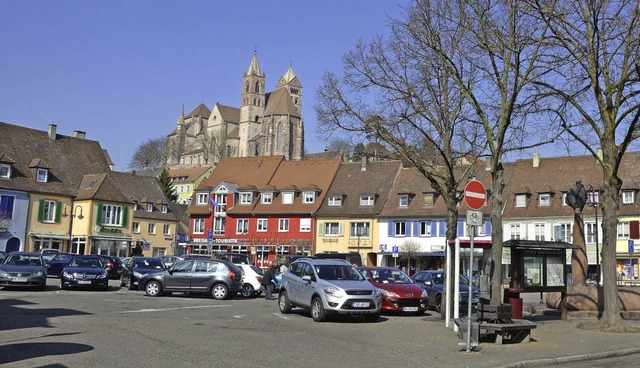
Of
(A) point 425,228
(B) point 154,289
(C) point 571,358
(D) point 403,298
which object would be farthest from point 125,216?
(C) point 571,358

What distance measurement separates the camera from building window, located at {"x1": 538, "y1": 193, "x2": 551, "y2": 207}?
57750mm

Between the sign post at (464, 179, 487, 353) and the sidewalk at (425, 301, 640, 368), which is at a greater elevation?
the sign post at (464, 179, 487, 353)

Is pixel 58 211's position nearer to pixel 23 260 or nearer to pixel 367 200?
pixel 367 200

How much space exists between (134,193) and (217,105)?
4897 inches

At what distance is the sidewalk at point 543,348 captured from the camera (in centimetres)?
1277

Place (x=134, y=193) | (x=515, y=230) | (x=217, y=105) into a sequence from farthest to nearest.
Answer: (x=217, y=105) → (x=134, y=193) → (x=515, y=230)

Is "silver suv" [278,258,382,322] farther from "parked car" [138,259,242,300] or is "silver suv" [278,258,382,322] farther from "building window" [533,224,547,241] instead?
"building window" [533,224,547,241]

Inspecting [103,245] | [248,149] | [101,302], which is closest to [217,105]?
[248,149]

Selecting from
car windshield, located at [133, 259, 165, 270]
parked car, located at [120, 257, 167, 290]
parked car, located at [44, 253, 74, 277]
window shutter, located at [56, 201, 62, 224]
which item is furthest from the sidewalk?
window shutter, located at [56, 201, 62, 224]

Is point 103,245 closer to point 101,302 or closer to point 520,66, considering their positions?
point 101,302

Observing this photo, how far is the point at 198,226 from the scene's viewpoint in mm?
75625

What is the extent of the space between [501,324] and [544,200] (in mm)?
45407

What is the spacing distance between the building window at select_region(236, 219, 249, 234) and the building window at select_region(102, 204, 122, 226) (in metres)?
12.6

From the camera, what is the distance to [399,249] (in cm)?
6122
